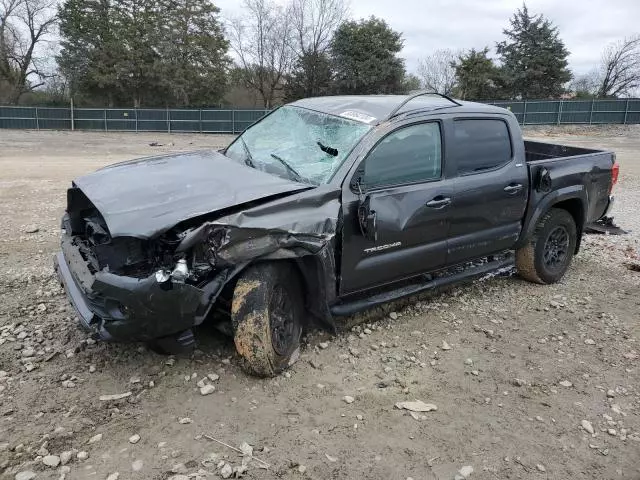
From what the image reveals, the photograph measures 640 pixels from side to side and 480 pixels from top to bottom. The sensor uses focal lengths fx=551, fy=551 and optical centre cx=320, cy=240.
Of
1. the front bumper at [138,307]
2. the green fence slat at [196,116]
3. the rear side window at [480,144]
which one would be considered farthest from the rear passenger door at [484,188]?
the green fence slat at [196,116]

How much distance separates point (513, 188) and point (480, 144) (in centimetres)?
53

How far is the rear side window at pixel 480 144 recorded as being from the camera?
15.3 feet

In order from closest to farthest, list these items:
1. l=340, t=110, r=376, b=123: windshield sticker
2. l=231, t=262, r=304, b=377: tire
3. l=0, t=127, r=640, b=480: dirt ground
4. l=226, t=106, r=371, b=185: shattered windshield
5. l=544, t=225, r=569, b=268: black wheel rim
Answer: l=0, t=127, r=640, b=480: dirt ground < l=231, t=262, r=304, b=377: tire < l=226, t=106, r=371, b=185: shattered windshield < l=340, t=110, r=376, b=123: windshield sticker < l=544, t=225, r=569, b=268: black wheel rim

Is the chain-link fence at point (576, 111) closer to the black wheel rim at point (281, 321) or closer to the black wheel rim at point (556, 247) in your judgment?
the black wheel rim at point (556, 247)

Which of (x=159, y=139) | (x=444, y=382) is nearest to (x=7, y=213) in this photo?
(x=444, y=382)

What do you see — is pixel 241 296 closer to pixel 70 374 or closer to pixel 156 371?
pixel 156 371

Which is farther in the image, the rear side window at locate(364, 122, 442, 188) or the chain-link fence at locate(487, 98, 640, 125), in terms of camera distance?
the chain-link fence at locate(487, 98, 640, 125)

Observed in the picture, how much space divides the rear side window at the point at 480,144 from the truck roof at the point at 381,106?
0.14 m

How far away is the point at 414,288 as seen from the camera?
4527 mm

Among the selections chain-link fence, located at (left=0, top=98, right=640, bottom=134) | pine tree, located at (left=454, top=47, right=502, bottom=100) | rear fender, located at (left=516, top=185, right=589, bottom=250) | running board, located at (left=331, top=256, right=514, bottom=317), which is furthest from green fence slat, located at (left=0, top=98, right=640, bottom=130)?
running board, located at (left=331, top=256, right=514, bottom=317)

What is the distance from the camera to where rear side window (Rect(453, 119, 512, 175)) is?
465 cm

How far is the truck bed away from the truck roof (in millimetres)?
1587

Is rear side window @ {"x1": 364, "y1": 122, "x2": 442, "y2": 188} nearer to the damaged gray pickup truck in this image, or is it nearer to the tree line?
the damaged gray pickup truck

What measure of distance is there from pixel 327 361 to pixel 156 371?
1189 mm
